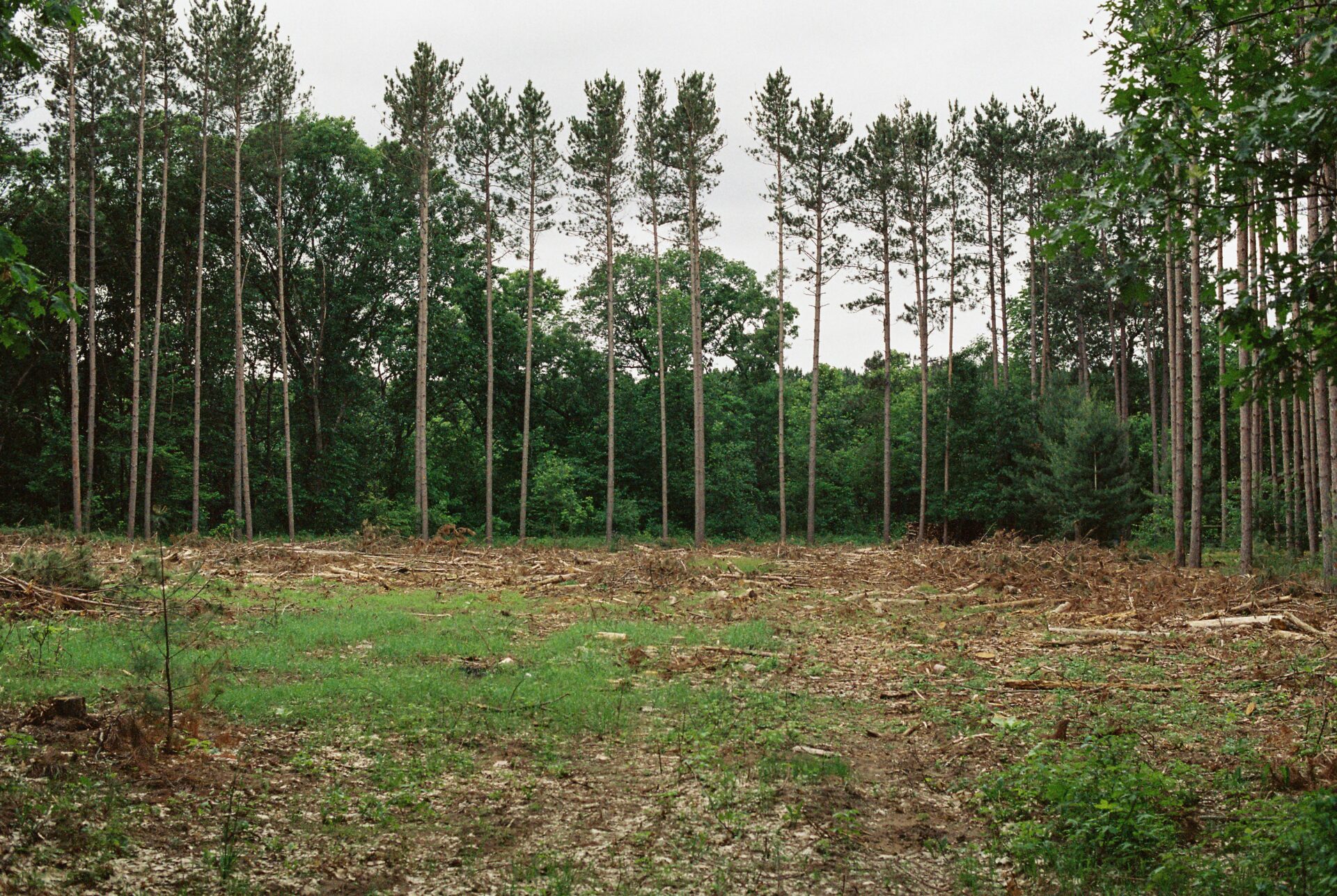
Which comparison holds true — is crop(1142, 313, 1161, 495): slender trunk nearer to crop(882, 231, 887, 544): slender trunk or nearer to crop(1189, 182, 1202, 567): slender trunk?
crop(882, 231, 887, 544): slender trunk

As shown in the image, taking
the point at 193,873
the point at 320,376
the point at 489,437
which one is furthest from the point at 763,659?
the point at 320,376

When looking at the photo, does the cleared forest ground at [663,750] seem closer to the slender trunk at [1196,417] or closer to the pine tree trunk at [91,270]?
the slender trunk at [1196,417]

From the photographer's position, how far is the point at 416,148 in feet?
95.9

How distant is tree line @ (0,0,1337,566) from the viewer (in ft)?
91.9

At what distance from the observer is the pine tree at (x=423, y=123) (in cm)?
2866

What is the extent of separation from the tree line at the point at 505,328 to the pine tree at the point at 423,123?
0.11m

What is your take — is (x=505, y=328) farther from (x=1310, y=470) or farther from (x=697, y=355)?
(x=1310, y=470)

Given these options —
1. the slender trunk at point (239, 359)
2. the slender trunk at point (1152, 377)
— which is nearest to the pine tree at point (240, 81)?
the slender trunk at point (239, 359)

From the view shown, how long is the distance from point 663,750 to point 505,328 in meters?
34.1

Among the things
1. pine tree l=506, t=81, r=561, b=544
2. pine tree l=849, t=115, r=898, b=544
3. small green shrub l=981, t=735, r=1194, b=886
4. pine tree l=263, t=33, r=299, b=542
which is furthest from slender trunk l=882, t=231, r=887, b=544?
small green shrub l=981, t=735, r=1194, b=886

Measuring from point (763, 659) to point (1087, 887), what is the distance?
19.8ft

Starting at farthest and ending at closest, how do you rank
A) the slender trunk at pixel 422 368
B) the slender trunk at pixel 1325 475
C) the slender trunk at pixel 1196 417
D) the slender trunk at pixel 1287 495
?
1. the slender trunk at pixel 422 368
2. the slender trunk at pixel 1287 495
3. the slender trunk at pixel 1196 417
4. the slender trunk at pixel 1325 475

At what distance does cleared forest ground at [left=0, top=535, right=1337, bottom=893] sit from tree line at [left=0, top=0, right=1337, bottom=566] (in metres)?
11.6

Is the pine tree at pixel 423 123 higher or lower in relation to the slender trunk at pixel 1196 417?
higher
